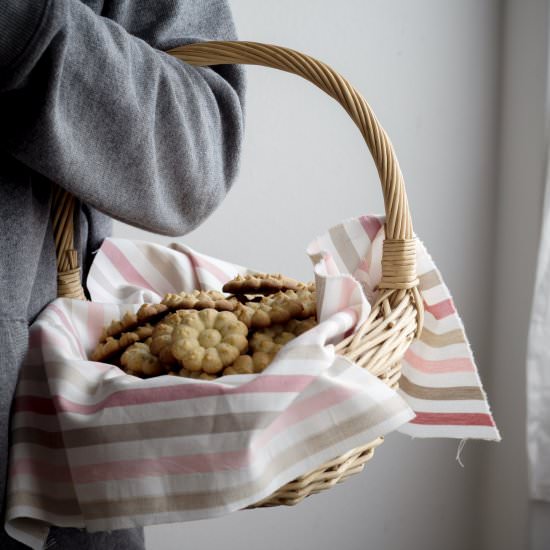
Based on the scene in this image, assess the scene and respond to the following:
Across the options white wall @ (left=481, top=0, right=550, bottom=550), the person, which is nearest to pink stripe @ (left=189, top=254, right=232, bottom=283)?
the person

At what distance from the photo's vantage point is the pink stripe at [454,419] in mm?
624

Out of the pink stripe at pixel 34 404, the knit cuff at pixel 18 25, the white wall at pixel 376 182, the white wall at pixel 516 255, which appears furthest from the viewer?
the white wall at pixel 516 255

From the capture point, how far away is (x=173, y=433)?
0.44 meters

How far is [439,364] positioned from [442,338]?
0.03m

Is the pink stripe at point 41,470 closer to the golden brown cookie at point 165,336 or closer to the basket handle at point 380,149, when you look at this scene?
the golden brown cookie at point 165,336

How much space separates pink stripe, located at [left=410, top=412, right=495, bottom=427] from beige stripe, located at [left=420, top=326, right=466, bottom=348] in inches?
2.7

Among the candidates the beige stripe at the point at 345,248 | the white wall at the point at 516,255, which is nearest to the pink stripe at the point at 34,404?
the beige stripe at the point at 345,248

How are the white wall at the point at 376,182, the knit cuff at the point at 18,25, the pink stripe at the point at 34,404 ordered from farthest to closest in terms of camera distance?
the white wall at the point at 376,182 < the pink stripe at the point at 34,404 < the knit cuff at the point at 18,25

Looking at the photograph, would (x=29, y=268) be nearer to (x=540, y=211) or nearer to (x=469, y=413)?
(x=469, y=413)

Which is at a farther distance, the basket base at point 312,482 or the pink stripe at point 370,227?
the pink stripe at point 370,227

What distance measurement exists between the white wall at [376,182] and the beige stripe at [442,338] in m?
0.63

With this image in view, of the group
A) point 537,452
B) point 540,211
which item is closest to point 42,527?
point 537,452

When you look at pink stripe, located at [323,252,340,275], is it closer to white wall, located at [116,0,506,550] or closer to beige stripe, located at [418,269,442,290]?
beige stripe, located at [418,269,442,290]

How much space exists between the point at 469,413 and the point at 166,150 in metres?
0.37
